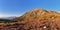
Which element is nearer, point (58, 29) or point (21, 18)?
point (58, 29)

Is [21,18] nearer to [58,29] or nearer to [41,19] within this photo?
[41,19]

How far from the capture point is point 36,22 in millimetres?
4617

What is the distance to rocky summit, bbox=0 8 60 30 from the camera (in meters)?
4.61

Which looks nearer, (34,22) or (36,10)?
(34,22)

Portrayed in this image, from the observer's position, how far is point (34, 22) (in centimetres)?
459

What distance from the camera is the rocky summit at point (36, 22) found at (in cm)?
461

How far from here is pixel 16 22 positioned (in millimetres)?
4852

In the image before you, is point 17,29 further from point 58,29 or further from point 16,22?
point 58,29

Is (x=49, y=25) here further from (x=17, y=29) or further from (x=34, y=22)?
(x=17, y=29)

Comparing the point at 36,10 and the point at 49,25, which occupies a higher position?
the point at 36,10

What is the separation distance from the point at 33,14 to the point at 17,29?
0.53m

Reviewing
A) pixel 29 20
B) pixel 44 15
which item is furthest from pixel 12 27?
pixel 44 15

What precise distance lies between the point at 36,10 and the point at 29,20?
1.16ft

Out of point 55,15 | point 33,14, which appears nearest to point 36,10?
point 33,14
